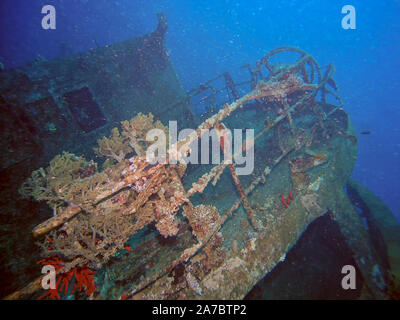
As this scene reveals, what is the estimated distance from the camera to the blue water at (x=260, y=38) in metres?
32.8

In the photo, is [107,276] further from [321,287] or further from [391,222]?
[391,222]

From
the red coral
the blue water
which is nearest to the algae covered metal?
the red coral

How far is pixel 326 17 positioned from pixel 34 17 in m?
130

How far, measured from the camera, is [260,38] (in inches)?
4281

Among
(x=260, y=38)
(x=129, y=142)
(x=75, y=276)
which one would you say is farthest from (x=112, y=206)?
(x=260, y=38)

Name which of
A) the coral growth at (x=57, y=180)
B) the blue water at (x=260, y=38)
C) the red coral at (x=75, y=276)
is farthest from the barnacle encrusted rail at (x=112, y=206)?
the blue water at (x=260, y=38)

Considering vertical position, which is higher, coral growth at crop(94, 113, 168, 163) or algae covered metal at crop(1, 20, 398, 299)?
coral growth at crop(94, 113, 168, 163)

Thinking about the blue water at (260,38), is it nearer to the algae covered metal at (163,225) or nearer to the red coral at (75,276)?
the algae covered metal at (163,225)

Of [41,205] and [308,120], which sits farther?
[308,120]

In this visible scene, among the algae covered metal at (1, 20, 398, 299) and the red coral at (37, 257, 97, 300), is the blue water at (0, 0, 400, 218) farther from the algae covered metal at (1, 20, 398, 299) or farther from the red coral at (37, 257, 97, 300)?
the red coral at (37, 257, 97, 300)

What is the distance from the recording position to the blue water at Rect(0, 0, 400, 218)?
32781 mm

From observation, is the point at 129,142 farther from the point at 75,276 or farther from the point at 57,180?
the point at 75,276
